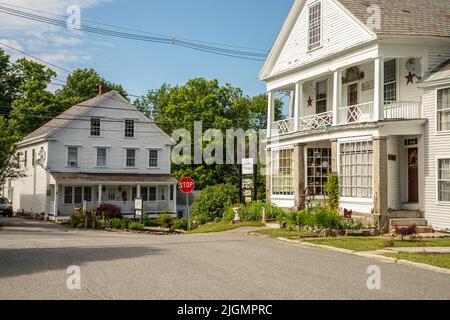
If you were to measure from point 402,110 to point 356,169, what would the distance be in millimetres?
3146

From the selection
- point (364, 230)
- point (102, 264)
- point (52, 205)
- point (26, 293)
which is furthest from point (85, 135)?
point (26, 293)

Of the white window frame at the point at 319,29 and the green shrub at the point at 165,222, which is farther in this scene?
the green shrub at the point at 165,222

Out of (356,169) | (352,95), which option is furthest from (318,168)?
(356,169)

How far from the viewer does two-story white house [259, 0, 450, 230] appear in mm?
21344

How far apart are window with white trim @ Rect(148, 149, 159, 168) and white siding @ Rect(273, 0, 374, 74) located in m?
21.7

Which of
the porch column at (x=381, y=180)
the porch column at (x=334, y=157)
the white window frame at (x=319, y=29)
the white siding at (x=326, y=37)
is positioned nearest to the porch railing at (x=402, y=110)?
the porch column at (x=381, y=180)

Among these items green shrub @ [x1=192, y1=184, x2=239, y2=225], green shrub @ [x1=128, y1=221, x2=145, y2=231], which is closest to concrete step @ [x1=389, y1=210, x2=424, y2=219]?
green shrub @ [x1=192, y1=184, x2=239, y2=225]

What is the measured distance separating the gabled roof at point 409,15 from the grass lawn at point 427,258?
11.0 metres

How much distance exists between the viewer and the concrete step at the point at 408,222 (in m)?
21.0

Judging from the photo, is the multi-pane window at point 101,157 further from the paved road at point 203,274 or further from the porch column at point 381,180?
the paved road at point 203,274

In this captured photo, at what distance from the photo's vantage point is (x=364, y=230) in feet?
66.3

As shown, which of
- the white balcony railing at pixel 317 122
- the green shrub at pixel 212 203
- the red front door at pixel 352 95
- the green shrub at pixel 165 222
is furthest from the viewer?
the green shrub at pixel 165 222
